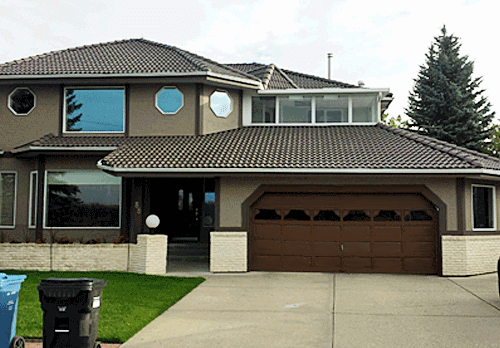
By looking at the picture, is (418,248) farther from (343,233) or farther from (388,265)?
(343,233)

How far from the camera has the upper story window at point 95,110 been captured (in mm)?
16938

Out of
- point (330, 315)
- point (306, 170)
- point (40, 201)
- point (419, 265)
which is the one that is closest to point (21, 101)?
point (40, 201)

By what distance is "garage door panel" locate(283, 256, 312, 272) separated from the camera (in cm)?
1502

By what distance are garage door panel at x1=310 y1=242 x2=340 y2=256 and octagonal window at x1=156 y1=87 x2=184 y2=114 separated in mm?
6217

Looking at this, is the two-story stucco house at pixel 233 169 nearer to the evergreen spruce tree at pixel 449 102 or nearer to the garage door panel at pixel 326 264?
the garage door panel at pixel 326 264

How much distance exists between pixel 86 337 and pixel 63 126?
38.7 feet

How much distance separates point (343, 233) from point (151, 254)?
5447mm

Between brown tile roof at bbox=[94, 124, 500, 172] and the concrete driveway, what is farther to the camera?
brown tile roof at bbox=[94, 124, 500, 172]

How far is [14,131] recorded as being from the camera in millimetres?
16859

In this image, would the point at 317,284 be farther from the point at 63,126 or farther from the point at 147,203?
the point at 63,126

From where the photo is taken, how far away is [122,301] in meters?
10.1

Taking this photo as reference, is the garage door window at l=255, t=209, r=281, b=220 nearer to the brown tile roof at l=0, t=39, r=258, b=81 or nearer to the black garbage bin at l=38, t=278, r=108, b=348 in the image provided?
the brown tile roof at l=0, t=39, r=258, b=81

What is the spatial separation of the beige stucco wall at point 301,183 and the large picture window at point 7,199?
681 cm

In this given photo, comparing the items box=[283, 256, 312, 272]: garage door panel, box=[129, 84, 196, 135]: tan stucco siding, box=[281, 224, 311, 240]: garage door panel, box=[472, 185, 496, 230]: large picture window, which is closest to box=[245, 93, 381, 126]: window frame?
box=[129, 84, 196, 135]: tan stucco siding
